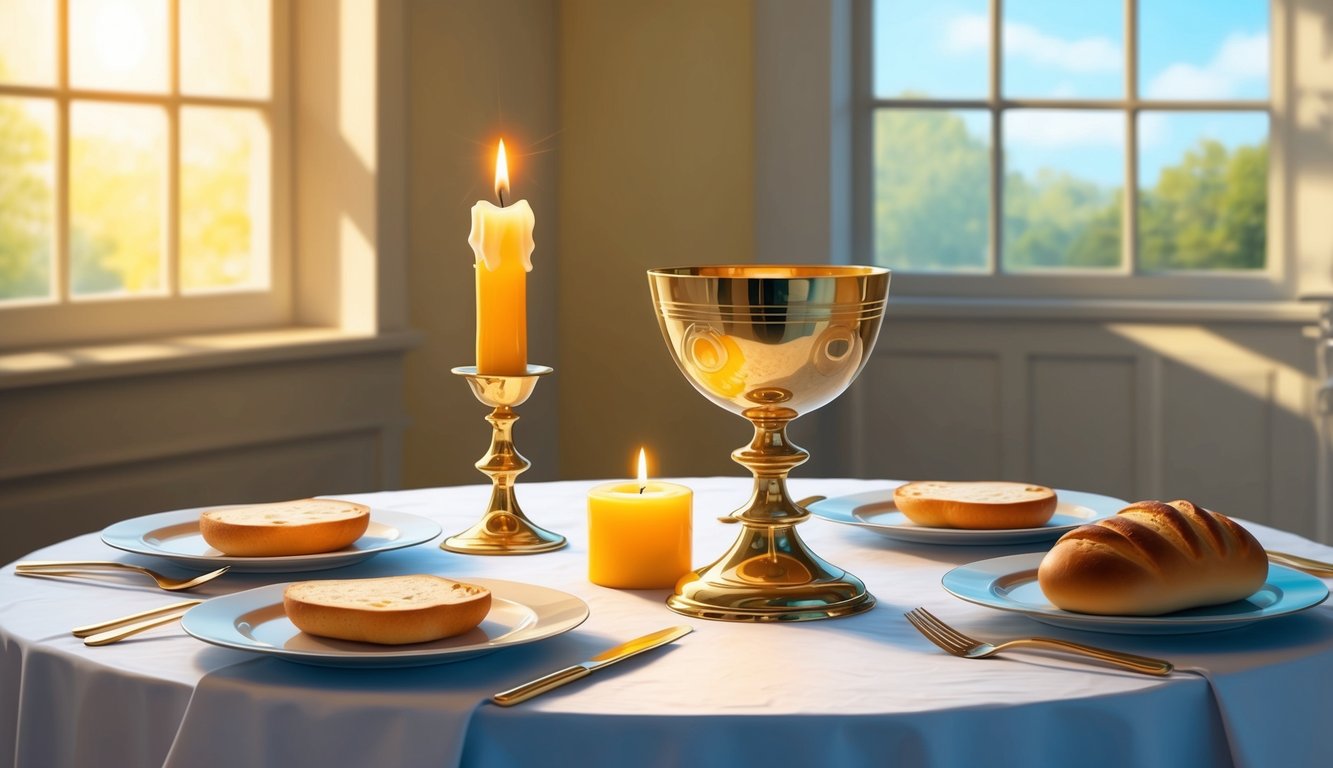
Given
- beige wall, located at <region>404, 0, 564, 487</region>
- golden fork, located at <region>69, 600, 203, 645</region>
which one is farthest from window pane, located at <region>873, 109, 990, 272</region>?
golden fork, located at <region>69, 600, 203, 645</region>

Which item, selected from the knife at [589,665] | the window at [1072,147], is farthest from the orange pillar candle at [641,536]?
the window at [1072,147]

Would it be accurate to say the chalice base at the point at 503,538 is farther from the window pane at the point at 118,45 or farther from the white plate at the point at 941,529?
the window pane at the point at 118,45

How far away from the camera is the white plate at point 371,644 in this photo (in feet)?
2.78

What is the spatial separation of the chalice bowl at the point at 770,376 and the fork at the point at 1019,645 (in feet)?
0.28

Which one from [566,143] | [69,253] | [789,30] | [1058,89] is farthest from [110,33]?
[1058,89]

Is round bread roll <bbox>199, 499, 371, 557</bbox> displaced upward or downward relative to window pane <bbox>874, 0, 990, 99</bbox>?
downward

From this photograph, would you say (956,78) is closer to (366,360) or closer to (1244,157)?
(1244,157)

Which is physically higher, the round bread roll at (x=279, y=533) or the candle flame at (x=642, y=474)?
the candle flame at (x=642, y=474)

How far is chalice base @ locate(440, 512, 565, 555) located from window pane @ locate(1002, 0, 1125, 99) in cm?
230

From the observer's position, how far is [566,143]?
10.8ft

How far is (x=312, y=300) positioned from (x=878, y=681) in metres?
2.13

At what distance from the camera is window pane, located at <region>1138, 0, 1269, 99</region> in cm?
313

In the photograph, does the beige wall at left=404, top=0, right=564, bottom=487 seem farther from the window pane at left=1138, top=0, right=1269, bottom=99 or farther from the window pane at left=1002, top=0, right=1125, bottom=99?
the window pane at left=1138, top=0, right=1269, bottom=99

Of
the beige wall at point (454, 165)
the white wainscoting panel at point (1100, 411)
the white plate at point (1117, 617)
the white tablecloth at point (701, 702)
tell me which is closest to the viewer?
the white tablecloth at point (701, 702)
